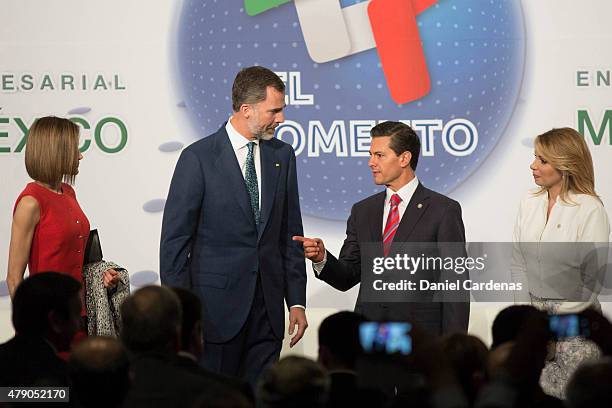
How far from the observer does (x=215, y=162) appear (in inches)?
197

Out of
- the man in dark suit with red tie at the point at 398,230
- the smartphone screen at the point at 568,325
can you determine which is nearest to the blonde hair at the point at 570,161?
the man in dark suit with red tie at the point at 398,230

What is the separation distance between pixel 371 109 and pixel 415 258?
1.53m

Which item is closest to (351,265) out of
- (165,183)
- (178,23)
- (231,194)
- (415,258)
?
(415,258)

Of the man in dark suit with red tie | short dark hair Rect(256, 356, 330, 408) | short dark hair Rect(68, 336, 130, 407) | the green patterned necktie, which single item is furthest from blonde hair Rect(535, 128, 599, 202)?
short dark hair Rect(68, 336, 130, 407)

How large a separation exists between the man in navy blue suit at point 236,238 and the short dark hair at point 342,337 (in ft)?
4.68

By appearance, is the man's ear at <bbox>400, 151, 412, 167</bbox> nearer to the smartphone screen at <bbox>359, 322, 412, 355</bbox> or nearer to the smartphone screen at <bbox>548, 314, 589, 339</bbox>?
the smartphone screen at <bbox>548, 314, 589, 339</bbox>

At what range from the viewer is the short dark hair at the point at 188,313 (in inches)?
133

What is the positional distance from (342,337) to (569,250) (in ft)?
6.97

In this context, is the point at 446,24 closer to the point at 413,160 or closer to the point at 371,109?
the point at 371,109

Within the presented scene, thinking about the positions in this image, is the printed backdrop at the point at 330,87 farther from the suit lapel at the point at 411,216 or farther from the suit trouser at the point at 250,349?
the suit trouser at the point at 250,349

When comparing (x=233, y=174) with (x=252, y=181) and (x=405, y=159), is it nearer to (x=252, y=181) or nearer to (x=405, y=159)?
(x=252, y=181)

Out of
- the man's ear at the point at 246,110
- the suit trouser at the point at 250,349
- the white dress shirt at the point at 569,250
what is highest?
the man's ear at the point at 246,110

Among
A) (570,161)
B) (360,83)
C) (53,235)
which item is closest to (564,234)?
(570,161)

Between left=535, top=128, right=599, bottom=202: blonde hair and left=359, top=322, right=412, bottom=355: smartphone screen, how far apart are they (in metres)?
2.07
